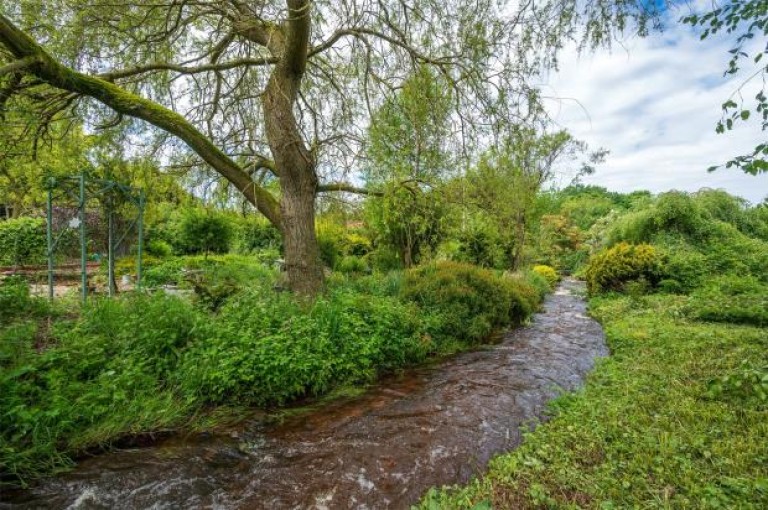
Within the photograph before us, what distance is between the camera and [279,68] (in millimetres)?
5301

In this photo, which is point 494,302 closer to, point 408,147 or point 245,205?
point 408,147

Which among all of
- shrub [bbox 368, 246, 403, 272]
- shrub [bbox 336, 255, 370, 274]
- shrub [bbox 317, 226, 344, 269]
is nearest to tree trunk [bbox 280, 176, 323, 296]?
shrub [bbox 368, 246, 403, 272]

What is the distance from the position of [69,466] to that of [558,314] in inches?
391

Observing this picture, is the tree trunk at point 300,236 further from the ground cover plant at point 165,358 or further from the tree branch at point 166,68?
the tree branch at point 166,68

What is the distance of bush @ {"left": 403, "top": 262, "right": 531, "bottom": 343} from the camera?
6609 mm

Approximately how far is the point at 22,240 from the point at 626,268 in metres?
20.1

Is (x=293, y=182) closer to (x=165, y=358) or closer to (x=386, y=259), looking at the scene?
(x=165, y=358)

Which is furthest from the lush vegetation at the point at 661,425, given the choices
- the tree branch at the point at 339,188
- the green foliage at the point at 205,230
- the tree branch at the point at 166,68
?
the green foliage at the point at 205,230

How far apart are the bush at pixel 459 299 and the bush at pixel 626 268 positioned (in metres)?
4.50

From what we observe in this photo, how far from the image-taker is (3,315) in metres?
4.25

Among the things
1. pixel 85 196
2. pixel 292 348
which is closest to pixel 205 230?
pixel 85 196

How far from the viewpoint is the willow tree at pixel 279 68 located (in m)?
3.50

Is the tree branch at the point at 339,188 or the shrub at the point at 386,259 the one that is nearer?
the tree branch at the point at 339,188

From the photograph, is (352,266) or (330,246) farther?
(330,246)
